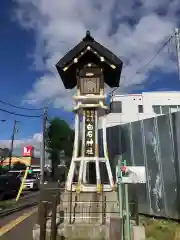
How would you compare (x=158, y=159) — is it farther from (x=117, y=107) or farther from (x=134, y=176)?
(x=117, y=107)

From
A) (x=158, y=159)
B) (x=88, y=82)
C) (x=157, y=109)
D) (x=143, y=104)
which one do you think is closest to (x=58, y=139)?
(x=143, y=104)

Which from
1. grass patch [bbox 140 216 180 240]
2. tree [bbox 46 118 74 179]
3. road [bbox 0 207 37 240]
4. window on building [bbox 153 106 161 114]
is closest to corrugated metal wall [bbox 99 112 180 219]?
grass patch [bbox 140 216 180 240]

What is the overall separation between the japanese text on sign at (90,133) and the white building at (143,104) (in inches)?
716

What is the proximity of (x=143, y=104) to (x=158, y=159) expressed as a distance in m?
20.4

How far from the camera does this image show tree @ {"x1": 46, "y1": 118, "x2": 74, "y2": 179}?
40.6 metres

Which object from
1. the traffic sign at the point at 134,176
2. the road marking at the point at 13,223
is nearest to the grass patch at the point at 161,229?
the traffic sign at the point at 134,176

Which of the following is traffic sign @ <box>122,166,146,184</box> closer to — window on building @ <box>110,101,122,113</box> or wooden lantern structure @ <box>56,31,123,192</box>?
wooden lantern structure @ <box>56,31,123,192</box>

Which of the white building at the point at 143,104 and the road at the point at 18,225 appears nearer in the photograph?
the road at the point at 18,225

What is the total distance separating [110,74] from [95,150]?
396 centimetres

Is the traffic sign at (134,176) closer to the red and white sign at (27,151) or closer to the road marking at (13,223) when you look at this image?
the road marking at (13,223)

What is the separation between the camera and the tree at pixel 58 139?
4059 centimetres

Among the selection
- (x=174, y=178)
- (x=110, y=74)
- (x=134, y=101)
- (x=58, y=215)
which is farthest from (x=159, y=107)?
(x=58, y=215)

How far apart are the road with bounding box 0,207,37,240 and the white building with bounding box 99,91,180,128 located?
1854 cm

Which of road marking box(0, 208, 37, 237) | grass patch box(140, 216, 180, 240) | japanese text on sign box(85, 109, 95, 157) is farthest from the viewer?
japanese text on sign box(85, 109, 95, 157)
